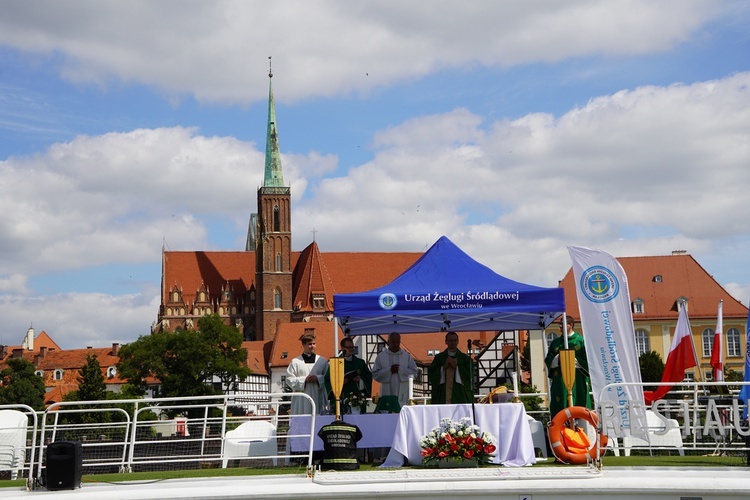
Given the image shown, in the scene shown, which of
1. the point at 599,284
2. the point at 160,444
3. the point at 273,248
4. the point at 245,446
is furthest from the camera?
the point at 273,248

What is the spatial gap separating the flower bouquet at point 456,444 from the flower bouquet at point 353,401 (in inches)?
103

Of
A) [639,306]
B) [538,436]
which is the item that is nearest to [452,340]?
[538,436]

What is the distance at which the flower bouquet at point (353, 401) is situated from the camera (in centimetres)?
1459

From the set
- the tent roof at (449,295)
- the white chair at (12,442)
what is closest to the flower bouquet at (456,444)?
the tent roof at (449,295)

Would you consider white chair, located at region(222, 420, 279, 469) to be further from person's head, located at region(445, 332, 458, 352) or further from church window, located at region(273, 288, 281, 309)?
church window, located at region(273, 288, 281, 309)

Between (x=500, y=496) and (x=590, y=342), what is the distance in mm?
4300

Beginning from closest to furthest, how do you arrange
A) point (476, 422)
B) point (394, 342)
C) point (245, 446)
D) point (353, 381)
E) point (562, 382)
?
point (476, 422) < point (245, 446) < point (562, 382) < point (353, 381) < point (394, 342)

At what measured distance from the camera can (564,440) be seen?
12.1m

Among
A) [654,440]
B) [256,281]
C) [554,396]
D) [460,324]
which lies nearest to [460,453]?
[554,396]

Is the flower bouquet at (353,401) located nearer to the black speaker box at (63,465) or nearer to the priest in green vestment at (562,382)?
the priest in green vestment at (562,382)

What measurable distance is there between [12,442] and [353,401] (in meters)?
4.94

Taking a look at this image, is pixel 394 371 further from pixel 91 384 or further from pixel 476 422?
pixel 91 384

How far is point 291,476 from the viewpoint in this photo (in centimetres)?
1172

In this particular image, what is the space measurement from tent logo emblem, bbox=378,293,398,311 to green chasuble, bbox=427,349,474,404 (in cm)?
101
